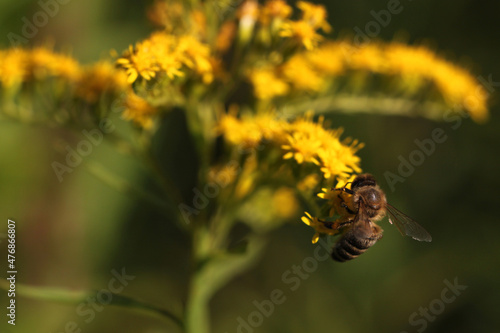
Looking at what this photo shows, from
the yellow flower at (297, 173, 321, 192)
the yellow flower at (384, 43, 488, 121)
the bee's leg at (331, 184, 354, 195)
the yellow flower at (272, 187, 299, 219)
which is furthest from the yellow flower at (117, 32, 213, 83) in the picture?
the yellow flower at (384, 43, 488, 121)

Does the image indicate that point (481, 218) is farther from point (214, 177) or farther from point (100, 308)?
point (100, 308)

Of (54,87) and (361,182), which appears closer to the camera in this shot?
(361,182)

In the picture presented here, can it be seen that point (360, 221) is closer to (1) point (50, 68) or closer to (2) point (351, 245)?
(2) point (351, 245)

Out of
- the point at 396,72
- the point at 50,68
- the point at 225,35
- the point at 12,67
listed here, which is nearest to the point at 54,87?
the point at 50,68

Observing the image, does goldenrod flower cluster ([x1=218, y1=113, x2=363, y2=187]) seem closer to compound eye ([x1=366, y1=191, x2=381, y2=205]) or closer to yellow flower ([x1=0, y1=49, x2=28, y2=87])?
compound eye ([x1=366, y1=191, x2=381, y2=205])

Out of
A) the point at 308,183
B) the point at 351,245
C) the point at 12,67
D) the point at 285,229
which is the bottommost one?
the point at 351,245

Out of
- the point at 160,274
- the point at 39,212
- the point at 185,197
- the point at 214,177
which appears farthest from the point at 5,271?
the point at 214,177
